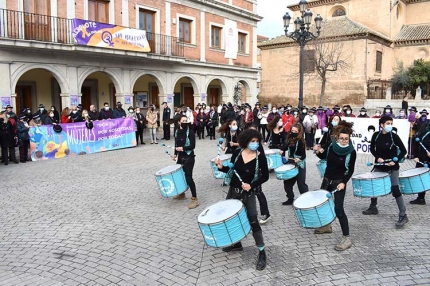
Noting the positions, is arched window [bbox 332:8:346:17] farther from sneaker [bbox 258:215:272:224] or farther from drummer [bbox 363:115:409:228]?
sneaker [bbox 258:215:272:224]

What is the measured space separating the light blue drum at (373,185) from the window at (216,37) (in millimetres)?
21438

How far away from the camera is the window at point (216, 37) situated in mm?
26798

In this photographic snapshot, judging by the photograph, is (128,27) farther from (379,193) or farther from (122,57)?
(379,193)

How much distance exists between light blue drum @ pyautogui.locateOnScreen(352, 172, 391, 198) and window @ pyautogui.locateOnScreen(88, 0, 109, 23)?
677 inches

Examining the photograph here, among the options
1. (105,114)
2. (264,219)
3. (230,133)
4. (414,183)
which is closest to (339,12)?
(105,114)

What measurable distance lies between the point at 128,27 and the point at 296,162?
593 inches

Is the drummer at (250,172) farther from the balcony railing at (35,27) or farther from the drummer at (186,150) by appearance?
the balcony railing at (35,27)

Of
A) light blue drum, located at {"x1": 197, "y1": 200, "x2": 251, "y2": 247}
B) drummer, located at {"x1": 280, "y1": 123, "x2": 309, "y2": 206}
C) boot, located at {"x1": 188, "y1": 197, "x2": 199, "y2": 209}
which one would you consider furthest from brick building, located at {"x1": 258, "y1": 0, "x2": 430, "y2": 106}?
light blue drum, located at {"x1": 197, "y1": 200, "x2": 251, "y2": 247}

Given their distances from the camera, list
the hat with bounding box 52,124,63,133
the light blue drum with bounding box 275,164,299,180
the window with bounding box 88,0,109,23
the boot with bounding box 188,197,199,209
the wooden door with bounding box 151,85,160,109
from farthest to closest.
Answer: the wooden door with bounding box 151,85,160,109 < the window with bounding box 88,0,109,23 < the hat with bounding box 52,124,63,133 < the boot with bounding box 188,197,199,209 < the light blue drum with bounding box 275,164,299,180

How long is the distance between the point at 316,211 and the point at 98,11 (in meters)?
18.2

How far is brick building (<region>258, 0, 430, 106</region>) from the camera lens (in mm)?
33281

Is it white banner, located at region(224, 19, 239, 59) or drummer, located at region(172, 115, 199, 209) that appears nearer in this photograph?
drummer, located at region(172, 115, 199, 209)

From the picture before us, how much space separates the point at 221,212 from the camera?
5141 millimetres

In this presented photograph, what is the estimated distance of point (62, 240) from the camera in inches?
251
